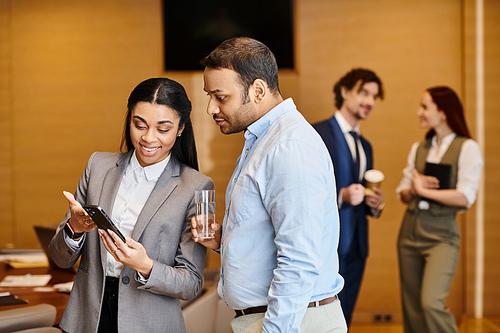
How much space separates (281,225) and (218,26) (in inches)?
144

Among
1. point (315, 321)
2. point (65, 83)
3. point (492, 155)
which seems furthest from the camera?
point (65, 83)

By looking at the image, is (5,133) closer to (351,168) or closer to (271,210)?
(351,168)

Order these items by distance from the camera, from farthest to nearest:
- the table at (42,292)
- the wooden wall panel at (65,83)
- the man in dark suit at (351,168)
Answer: the wooden wall panel at (65,83) → the man in dark suit at (351,168) → the table at (42,292)

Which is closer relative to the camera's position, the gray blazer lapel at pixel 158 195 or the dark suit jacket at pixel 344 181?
the gray blazer lapel at pixel 158 195

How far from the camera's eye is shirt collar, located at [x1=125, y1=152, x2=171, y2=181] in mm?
1906

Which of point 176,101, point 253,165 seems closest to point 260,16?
point 176,101

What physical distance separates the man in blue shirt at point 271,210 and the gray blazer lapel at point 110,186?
0.31m

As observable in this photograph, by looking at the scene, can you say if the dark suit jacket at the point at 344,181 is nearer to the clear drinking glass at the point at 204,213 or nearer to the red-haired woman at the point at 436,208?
the red-haired woman at the point at 436,208

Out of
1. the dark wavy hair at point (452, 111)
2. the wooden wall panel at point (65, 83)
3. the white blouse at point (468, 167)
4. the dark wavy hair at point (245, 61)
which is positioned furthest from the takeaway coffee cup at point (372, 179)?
the wooden wall panel at point (65, 83)

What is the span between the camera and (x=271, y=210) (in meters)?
1.48

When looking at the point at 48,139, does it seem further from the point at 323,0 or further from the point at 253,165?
the point at 253,165

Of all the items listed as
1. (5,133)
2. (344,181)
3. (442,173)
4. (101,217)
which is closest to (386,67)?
(442,173)

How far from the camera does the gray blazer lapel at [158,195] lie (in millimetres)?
1786

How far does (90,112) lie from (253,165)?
375cm
